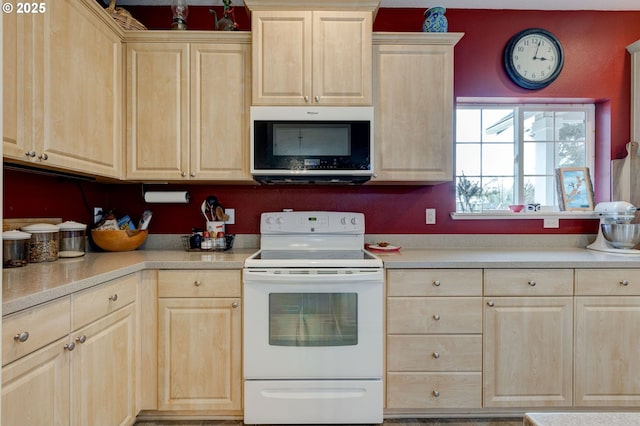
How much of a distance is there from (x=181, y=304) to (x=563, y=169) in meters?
2.66

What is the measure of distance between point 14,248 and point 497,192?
2881 mm

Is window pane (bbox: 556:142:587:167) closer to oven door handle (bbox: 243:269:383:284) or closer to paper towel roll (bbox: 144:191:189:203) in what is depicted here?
oven door handle (bbox: 243:269:383:284)

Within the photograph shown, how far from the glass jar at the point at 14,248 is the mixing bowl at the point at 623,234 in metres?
3.18

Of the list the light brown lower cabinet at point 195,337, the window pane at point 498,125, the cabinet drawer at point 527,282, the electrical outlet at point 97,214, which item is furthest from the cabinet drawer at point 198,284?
the window pane at point 498,125

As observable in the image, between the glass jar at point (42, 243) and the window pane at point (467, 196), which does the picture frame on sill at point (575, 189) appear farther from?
the glass jar at point (42, 243)

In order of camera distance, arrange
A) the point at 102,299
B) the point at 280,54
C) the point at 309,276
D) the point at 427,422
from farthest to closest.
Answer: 1. the point at 280,54
2. the point at 427,422
3. the point at 309,276
4. the point at 102,299

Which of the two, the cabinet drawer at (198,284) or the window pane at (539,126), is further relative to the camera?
the window pane at (539,126)

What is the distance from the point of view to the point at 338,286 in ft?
6.11

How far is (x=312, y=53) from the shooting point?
2104 mm

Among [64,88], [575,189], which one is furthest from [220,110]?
[575,189]

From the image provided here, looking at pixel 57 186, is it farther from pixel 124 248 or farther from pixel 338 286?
pixel 338 286

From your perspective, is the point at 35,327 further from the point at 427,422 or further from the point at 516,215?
the point at 516,215

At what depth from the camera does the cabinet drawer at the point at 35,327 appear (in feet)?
3.49

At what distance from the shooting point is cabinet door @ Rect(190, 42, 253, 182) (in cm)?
213
